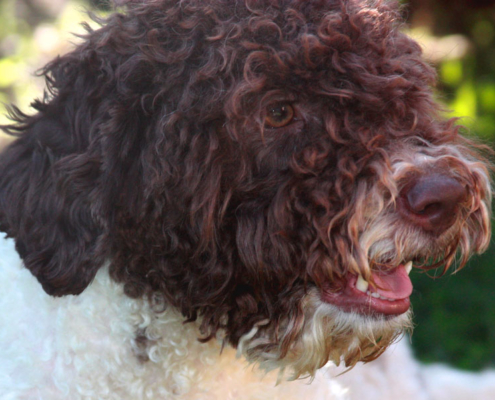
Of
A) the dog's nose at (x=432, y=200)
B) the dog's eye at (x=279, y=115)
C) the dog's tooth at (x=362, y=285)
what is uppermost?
the dog's eye at (x=279, y=115)

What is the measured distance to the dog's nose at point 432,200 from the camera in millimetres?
1560

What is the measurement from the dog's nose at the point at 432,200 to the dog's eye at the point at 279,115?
361 millimetres

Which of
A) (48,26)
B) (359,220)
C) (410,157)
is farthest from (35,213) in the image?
(48,26)

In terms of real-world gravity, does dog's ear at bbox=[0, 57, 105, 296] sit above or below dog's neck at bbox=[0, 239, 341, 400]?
above

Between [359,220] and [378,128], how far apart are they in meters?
0.26

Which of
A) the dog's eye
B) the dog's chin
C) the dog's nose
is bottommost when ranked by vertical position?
the dog's chin

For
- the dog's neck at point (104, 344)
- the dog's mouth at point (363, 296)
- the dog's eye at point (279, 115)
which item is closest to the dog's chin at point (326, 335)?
the dog's mouth at point (363, 296)

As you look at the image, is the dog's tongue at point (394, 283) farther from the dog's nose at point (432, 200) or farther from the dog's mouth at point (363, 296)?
the dog's nose at point (432, 200)

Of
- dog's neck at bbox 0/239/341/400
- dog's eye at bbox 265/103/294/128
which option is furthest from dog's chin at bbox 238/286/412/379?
dog's eye at bbox 265/103/294/128

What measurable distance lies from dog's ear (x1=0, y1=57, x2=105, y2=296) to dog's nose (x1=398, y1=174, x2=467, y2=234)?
2.73ft

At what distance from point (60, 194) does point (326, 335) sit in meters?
0.84

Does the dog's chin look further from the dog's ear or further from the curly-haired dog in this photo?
the dog's ear

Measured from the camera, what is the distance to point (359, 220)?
1.59 m

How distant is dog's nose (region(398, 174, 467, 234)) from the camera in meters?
1.56
